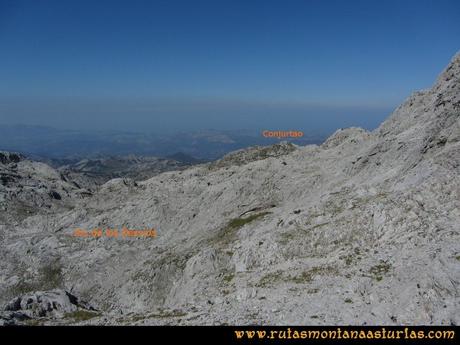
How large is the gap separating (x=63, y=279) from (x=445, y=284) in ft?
189

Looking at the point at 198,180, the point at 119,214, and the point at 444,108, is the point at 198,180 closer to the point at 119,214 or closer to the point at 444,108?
the point at 119,214

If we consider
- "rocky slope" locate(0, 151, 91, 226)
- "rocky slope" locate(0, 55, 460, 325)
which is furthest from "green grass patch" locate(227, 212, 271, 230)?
"rocky slope" locate(0, 151, 91, 226)

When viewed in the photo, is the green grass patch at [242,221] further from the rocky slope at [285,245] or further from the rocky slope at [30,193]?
the rocky slope at [30,193]

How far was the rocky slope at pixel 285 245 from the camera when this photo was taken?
24.5 m

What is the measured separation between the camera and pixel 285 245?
128ft

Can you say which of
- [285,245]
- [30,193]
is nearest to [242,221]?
[285,245]

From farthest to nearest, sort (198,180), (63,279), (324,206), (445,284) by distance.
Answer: (198,180)
(63,279)
(324,206)
(445,284)

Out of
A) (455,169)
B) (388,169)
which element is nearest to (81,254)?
(388,169)

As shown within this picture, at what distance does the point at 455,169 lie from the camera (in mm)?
34094

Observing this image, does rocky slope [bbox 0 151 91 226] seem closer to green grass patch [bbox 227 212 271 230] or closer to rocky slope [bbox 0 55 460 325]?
rocky slope [bbox 0 55 460 325]

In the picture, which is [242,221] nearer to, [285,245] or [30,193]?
[285,245]

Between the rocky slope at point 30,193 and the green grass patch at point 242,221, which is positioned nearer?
the green grass patch at point 242,221

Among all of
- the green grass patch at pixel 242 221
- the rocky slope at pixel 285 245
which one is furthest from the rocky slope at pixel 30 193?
the green grass patch at pixel 242 221

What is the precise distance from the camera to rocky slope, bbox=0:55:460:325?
2452 cm
